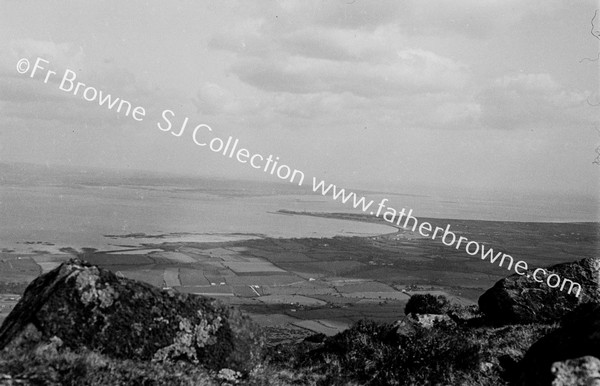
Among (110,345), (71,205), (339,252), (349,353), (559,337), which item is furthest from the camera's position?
(71,205)

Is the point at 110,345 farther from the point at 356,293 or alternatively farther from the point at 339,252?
the point at 339,252

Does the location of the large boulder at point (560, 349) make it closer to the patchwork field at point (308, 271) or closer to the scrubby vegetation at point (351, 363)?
the scrubby vegetation at point (351, 363)

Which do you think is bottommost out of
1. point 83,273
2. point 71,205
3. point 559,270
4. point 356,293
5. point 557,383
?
point 71,205

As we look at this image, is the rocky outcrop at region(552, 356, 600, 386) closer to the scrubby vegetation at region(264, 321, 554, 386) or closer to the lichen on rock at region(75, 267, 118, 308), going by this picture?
the scrubby vegetation at region(264, 321, 554, 386)

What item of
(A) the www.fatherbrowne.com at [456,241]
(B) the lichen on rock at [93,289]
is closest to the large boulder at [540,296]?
(A) the www.fatherbrowne.com at [456,241]

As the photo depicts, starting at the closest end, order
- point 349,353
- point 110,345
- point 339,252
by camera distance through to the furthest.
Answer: point 110,345, point 349,353, point 339,252

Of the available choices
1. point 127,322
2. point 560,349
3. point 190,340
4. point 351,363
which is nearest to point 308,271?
point 351,363

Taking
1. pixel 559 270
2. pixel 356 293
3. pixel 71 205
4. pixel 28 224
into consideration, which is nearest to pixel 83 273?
pixel 559 270
